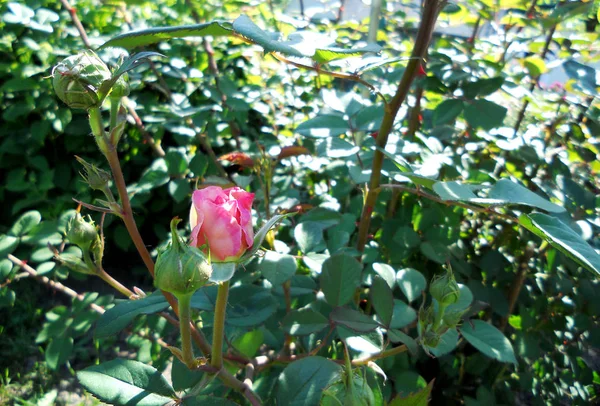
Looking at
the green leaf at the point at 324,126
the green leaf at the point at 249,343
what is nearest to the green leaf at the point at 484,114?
the green leaf at the point at 324,126

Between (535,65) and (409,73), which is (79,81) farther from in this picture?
(535,65)

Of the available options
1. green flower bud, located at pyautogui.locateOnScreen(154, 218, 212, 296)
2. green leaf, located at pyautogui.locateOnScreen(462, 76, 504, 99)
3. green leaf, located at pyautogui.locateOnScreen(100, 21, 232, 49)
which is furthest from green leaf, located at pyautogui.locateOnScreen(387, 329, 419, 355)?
green leaf, located at pyautogui.locateOnScreen(462, 76, 504, 99)

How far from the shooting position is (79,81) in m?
0.45

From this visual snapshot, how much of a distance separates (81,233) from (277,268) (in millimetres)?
274

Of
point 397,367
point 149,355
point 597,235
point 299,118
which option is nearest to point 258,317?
point 397,367

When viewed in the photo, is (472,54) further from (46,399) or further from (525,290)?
(46,399)

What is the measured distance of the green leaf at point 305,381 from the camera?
0.51 m

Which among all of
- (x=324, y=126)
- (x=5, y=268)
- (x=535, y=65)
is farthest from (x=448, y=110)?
(x=5, y=268)

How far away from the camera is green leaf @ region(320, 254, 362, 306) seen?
2.36 feet

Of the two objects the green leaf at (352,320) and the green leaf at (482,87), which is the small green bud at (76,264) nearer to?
the green leaf at (352,320)

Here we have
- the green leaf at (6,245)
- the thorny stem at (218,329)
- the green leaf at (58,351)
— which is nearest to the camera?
the thorny stem at (218,329)

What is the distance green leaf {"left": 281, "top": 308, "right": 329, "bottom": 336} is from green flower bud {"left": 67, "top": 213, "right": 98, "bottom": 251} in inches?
11.9

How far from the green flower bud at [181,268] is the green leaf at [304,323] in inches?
12.1

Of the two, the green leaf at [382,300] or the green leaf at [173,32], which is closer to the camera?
the green leaf at [173,32]
